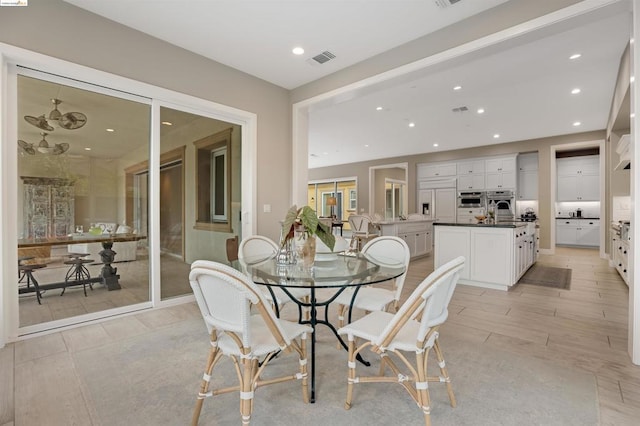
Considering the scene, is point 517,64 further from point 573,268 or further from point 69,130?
point 69,130

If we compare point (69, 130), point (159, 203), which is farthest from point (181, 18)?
point (159, 203)

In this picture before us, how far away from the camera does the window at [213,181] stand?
3855mm

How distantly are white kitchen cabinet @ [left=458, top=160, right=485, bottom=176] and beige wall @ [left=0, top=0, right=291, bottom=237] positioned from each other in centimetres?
678

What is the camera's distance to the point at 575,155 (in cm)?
888

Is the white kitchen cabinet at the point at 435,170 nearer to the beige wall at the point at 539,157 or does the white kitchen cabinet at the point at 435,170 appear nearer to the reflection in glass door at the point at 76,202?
the beige wall at the point at 539,157

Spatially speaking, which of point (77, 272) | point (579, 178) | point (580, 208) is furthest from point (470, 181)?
point (77, 272)

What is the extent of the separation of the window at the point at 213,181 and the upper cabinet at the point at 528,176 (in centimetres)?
853

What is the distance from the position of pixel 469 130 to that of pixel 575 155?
4.32 metres

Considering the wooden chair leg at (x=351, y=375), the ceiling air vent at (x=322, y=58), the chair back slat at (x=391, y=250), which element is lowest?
the wooden chair leg at (x=351, y=375)

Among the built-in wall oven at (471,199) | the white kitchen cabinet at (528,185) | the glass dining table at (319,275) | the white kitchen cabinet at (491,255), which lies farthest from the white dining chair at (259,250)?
the white kitchen cabinet at (528,185)

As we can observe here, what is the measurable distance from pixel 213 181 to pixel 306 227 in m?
2.41

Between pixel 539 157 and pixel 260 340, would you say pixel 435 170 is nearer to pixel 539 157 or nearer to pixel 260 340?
pixel 539 157

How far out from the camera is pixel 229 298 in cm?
142

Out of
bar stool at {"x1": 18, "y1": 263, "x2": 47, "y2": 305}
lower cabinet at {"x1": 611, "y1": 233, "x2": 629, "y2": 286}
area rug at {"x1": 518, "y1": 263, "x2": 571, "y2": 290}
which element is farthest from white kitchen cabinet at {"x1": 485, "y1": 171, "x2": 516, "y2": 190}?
bar stool at {"x1": 18, "y1": 263, "x2": 47, "y2": 305}
